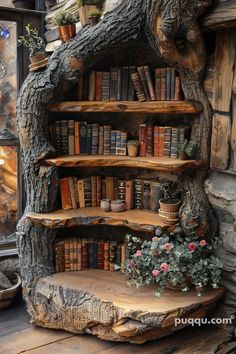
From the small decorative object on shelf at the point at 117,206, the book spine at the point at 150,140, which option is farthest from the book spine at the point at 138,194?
the book spine at the point at 150,140

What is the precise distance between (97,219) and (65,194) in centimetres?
30

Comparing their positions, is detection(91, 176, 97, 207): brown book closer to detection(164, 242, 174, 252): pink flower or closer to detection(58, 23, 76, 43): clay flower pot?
detection(164, 242, 174, 252): pink flower

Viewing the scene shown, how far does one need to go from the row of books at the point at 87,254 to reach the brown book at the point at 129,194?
0.27 meters

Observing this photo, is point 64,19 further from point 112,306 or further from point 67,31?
point 112,306

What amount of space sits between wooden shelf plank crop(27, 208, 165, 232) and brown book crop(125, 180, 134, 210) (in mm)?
74

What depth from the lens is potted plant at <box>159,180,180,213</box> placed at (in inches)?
97.3

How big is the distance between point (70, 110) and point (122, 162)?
1.51ft

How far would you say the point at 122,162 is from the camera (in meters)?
2.60

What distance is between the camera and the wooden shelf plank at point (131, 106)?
Answer: 2.43 m

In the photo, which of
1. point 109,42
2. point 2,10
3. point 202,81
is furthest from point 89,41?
point 2,10

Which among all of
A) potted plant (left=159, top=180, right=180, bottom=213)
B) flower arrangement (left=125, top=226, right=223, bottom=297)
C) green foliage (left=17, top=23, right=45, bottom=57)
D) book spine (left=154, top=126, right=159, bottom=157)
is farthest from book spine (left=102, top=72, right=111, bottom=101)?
flower arrangement (left=125, top=226, right=223, bottom=297)

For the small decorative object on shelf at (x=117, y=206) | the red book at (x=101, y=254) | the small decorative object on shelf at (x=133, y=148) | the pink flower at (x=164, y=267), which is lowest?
the red book at (x=101, y=254)

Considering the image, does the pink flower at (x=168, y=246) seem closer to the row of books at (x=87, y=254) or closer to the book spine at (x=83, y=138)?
the row of books at (x=87, y=254)

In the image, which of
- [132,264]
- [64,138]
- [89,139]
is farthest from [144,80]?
[132,264]
